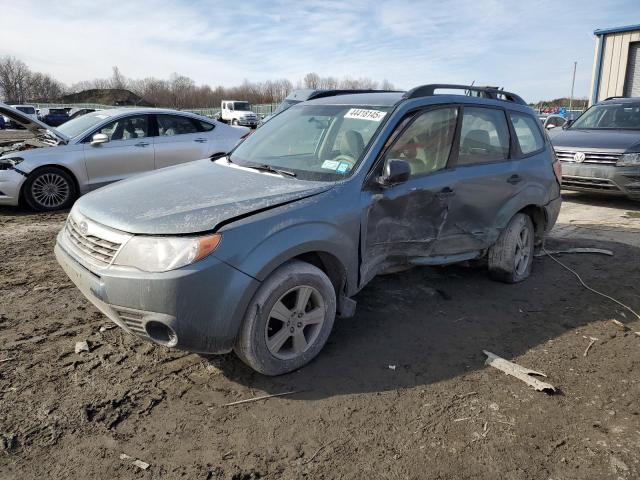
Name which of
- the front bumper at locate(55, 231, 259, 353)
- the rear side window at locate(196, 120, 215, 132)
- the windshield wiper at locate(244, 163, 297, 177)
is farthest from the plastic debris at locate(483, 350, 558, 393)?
the rear side window at locate(196, 120, 215, 132)

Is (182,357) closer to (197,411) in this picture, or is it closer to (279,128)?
(197,411)

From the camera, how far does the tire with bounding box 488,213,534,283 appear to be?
458cm

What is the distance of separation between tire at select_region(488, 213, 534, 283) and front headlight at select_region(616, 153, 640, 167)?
4.18 metres

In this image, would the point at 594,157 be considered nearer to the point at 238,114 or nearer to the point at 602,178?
the point at 602,178

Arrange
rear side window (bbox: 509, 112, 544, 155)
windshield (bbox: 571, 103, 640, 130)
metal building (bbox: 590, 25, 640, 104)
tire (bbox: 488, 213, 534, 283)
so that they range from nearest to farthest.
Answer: tire (bbox: 488, 213, 534, 283) < rear side window (bbox: 509, 112, 544, 155) < windshield (bbox: 571, 103, 640, 130) < metal building (bbox: 590, 25, 640, 104)

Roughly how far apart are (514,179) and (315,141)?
192cm

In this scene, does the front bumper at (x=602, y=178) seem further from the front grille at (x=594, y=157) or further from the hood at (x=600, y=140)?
the hood at (x=600, y=140)

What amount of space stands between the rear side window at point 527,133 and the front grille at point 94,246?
378cm

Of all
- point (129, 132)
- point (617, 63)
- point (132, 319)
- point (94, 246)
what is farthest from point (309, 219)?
point (617, 63)

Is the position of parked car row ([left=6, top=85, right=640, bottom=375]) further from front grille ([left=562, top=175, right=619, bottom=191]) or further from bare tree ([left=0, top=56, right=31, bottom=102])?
bare tree ([left=0, top=56, right=31, bottom=102])

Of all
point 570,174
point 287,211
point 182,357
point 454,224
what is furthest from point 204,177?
point 570,174

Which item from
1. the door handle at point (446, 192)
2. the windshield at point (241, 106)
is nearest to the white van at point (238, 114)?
the windshield at point (241, 106)

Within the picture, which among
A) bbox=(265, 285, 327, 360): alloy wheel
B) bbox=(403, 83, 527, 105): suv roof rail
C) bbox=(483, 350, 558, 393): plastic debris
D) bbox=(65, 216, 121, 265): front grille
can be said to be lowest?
bbox=(483, 350, 558, 393): plastic debris

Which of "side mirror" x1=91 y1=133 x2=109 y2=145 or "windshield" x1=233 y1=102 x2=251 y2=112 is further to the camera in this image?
"windshield" x1=233 y1=102 x2=251 y2=112
